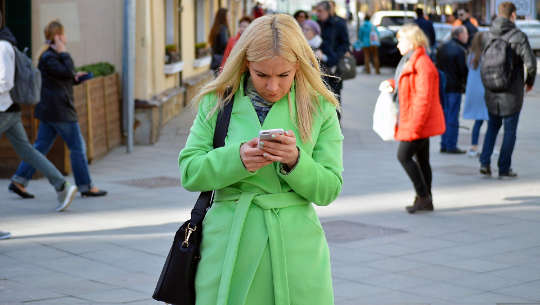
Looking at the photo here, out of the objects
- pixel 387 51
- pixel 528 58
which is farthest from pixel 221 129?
pixel 387 51

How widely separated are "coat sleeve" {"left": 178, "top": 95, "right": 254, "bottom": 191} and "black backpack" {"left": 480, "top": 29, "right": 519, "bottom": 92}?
311 inches

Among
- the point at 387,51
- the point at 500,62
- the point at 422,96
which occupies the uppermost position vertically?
the point at 500,62

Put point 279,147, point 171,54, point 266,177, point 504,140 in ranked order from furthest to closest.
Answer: point 171,54 → point 504,140 → point 266,177 → point 279,147

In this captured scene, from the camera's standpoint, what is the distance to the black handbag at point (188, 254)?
10.2 feet

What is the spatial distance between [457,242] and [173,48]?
10966mm

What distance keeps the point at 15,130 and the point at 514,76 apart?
5473 millimetres

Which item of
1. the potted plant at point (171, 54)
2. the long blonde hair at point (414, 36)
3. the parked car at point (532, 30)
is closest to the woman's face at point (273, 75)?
the long blonde hair at point (414, 36)

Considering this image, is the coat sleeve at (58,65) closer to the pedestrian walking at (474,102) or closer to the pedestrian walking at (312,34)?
the pedestrian walking at (312,34)

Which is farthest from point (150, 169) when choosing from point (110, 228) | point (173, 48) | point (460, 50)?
point (173, 48)

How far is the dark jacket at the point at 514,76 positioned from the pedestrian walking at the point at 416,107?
204 centimetres

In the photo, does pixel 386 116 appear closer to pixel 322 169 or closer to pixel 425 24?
pixel 322 169

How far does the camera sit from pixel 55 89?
9508 mm

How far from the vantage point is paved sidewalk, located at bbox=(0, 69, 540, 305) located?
19.5 feet

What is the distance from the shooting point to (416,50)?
8.79 m
